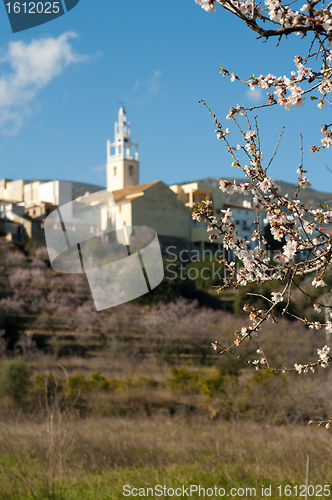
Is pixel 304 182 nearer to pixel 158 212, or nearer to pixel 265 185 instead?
pixel 265 185

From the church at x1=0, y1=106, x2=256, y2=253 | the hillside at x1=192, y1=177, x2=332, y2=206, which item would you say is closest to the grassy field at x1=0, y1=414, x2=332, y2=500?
the hillside at x1=192, y1=177, x2=332, y2=206

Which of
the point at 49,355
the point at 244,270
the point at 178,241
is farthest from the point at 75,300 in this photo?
the point at 244,270

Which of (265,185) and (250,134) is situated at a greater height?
(250,134)

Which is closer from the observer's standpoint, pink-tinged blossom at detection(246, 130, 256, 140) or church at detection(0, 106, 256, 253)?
pink-tinged blossom at detection(246, 130, 256, 140)

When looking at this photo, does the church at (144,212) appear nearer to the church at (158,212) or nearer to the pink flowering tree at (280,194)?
the church at (158,212)

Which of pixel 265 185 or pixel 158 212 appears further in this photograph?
pixel 158 212

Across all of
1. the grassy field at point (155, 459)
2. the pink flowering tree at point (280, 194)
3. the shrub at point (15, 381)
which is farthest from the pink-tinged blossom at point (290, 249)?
the shrub at point (15, 381)

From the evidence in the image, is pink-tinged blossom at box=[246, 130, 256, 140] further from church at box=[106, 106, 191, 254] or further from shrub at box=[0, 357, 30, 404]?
church at box=[106, 106, 191, 254]

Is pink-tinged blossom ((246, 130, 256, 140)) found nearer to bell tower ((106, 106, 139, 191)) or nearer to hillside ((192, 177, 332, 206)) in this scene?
hillside ((192, 177, 332, 206))

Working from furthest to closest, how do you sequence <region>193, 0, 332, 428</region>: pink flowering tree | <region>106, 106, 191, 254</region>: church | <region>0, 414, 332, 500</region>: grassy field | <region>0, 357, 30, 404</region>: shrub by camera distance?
<region>106, 106, 191, 254</region>: church < <region>0, 357, 30, 404</region>: shrub < <region>0, 414, 332, 500</region>: grassy field < <region>193, 0, 332, 428</region>: pink flowering tree

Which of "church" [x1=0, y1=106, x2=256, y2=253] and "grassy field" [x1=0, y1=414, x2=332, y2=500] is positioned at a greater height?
"church" [x1=0, y1=106, x2=256, y2=253]

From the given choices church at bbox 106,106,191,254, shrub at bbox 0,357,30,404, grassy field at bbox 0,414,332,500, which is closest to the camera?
grassy field at bbox 0,414,332,500

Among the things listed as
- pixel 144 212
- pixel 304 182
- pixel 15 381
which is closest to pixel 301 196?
pixel 304 182

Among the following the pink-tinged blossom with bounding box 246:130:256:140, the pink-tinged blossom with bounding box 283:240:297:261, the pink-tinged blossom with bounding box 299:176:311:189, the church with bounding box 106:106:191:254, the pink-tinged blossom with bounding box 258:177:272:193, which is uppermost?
the church with bounding box 106:106:191:254
